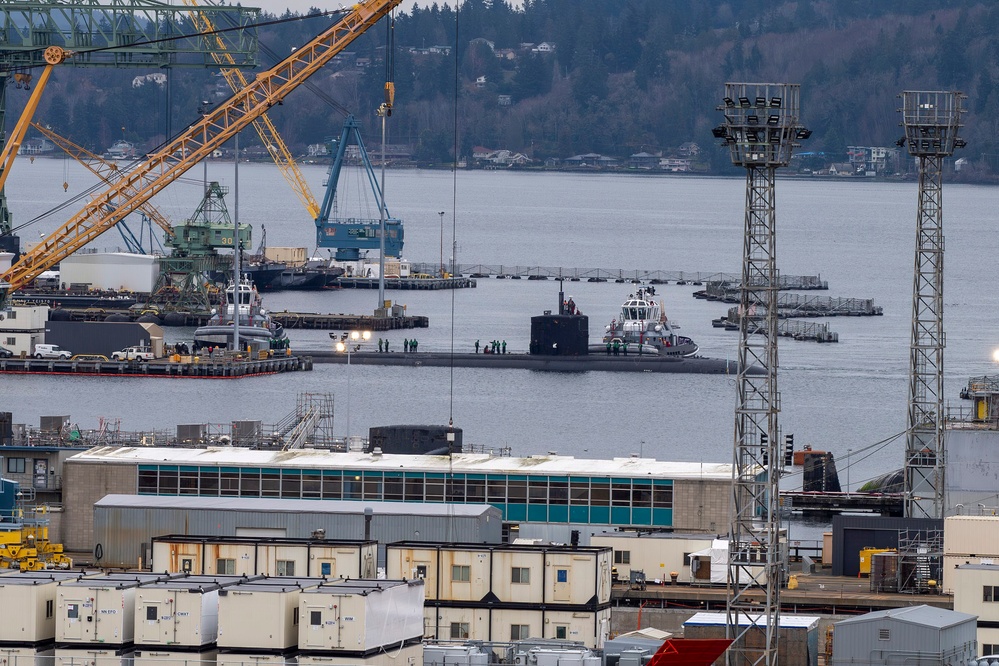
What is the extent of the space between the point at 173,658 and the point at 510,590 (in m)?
4.65

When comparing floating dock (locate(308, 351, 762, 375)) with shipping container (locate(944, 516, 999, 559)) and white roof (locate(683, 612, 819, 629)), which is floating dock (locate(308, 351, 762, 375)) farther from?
white roof (locate(683, 612, 819, 629))

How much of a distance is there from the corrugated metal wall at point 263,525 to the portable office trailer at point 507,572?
10.6 feet

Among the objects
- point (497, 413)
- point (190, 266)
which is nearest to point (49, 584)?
point (497, 413)

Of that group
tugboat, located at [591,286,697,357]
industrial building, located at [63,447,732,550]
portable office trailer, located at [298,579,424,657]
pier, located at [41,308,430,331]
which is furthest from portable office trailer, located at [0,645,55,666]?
pier, located at [41,308,430,331]

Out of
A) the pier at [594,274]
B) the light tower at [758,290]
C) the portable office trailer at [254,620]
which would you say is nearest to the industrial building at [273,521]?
the light tower at [758,290]

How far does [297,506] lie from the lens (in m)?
26.8

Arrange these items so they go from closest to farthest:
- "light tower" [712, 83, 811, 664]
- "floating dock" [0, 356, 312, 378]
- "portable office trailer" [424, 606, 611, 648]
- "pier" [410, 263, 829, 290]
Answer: "light tower" [712, 83, 811, 664] < "portable office trailer" [424, 606, 611, 648] < "floating dock" [0, 356, 312, 378] < "pier" [410, 263, 829, 290]

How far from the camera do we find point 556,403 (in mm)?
58594

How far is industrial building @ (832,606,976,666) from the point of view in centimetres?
2027

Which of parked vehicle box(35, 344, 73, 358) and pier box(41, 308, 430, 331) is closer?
parked vehicle box(35, 344, 73, 358)

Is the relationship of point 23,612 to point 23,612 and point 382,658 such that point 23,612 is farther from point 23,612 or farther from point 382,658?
point 382,658

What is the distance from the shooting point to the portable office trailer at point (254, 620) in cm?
1856

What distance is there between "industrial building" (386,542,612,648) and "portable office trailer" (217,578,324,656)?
12.8 feet

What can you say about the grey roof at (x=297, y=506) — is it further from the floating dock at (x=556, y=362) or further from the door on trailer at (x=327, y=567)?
the floating dock at (x=556, y=362)
